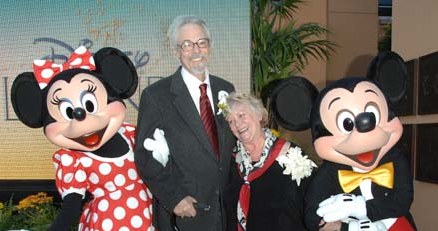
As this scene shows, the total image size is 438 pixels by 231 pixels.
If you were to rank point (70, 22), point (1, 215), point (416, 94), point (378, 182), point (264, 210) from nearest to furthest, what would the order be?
point (378, 182)
point (264, 210)
point (1, 215)
point (416, 94)
point (70, 22)

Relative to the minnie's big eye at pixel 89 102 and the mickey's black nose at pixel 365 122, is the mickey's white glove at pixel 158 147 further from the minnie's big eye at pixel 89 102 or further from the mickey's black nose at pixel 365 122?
the mickey's black nose at pixel 365 122

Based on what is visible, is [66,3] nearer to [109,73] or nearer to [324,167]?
[109,73]

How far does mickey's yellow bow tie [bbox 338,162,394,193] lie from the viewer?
2025 mm

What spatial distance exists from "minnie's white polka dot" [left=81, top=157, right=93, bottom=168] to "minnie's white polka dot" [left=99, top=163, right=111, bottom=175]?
5 cm

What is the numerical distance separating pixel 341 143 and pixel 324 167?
16 centimetres

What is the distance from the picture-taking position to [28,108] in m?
2.33

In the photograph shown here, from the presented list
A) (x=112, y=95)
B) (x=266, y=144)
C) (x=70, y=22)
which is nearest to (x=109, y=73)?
(x=112, y=95)

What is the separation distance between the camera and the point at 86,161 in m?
2.26

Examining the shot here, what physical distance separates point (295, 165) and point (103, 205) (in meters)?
0.82

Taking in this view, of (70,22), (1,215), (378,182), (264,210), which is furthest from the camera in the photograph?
(70,22)

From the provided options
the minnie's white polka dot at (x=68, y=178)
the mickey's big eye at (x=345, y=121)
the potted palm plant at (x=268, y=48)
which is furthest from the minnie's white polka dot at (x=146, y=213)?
the potted palm plant at (x=268, y=48)

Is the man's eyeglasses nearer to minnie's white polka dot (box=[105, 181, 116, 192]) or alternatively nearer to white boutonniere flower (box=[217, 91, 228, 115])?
white boutonniere flower (box=[217, 91, 228, 115])

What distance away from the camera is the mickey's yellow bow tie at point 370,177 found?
203 cm

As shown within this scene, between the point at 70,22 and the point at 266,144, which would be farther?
the point at 70,22
